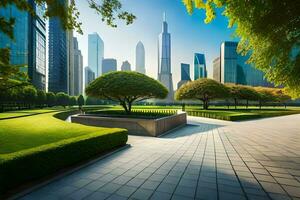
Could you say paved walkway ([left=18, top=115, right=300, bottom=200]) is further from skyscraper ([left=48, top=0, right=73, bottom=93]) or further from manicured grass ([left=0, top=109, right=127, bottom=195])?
skyscraper ([left=48, top=0, right=73, bottom=93])

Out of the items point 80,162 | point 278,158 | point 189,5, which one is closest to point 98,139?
point 80,162

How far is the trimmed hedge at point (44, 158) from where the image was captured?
442cm

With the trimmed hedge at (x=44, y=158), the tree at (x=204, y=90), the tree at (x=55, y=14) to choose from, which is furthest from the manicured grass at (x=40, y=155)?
the tree at (x=204, y=90)

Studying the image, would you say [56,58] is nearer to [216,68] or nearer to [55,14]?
[216,68]

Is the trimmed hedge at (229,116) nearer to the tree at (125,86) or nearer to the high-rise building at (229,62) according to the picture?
the tree at (125,86)

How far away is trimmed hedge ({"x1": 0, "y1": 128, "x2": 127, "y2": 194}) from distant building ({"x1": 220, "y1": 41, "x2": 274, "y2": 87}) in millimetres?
127182

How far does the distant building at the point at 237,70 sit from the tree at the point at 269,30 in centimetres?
12189

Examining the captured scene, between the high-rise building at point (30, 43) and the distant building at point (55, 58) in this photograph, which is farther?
the distant building at point (55, 58)

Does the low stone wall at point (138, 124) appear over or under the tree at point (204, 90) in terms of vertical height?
under

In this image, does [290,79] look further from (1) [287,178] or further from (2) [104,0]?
(2) [104,0]

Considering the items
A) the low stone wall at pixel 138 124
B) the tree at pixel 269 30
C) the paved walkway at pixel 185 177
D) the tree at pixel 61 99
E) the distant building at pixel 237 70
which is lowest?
the paved walkway at pixel 185 177

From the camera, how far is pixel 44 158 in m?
5.25

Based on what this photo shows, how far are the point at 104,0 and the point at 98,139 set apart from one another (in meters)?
4.96

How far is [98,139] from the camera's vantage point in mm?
7570
